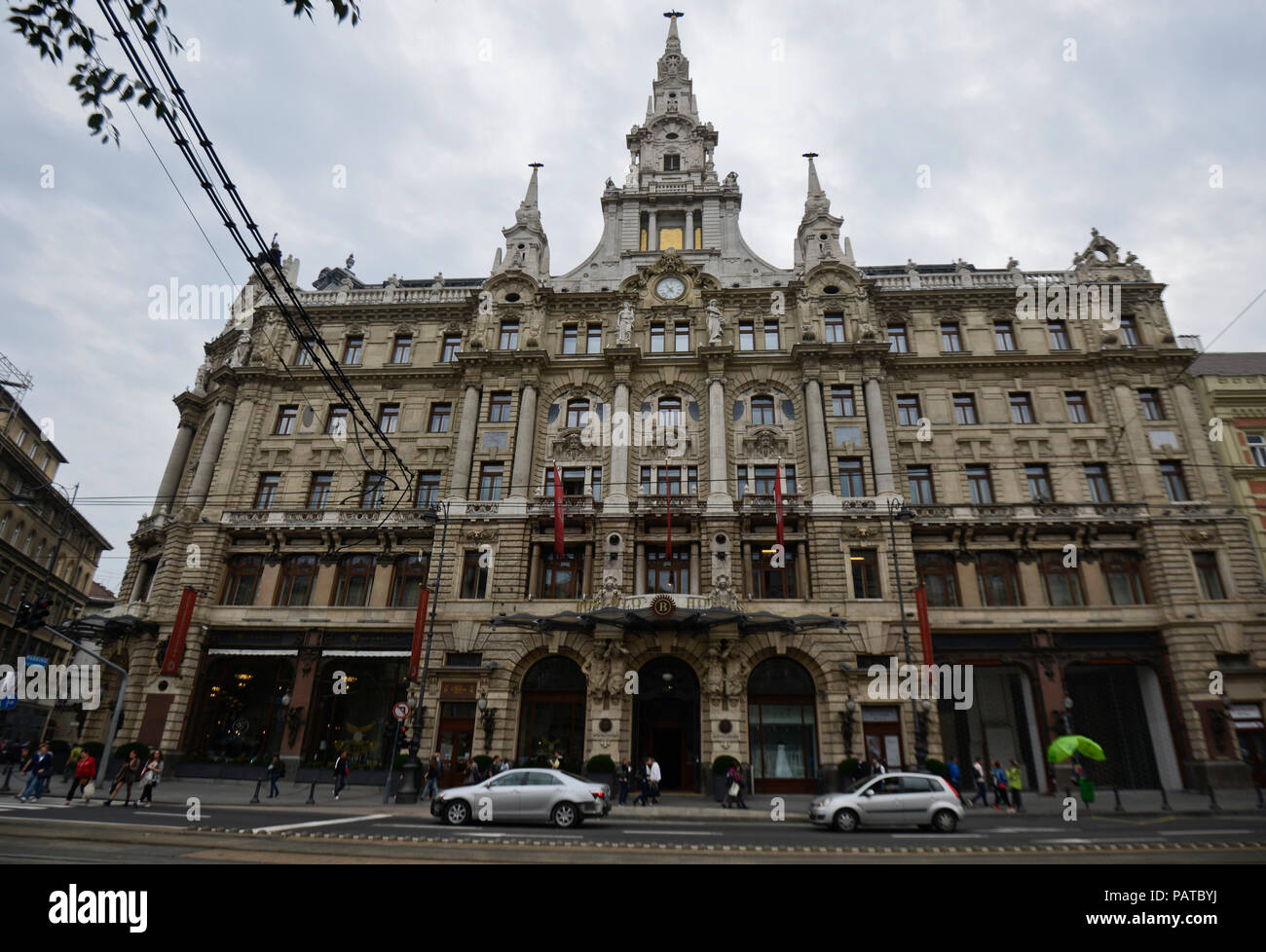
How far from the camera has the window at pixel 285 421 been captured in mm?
39125

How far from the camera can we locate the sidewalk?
22.6 metres

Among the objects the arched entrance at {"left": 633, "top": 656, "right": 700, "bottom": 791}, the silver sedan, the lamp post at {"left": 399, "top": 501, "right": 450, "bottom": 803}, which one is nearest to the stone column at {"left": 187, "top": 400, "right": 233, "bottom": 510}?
the lamp post at {"left": 399, "top": 501, "right": 450, "bottom": 803}

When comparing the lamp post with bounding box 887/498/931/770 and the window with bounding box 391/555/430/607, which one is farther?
the window with bounding box 391/555/430/607

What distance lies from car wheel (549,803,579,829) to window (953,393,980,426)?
29.6m

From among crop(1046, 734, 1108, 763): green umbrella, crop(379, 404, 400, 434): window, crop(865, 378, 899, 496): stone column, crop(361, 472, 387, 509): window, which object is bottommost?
crop(1046, 734, 1108, 763): green umbrella

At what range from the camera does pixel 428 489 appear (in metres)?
37.0

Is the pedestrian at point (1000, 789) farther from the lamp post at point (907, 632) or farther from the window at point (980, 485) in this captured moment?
the window at point (980, 485)

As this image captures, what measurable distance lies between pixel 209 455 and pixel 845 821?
37910 millimetres

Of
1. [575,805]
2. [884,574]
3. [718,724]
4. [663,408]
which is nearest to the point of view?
[575,805]

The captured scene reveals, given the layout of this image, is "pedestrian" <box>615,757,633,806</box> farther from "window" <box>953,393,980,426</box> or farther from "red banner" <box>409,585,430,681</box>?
"window" <box>953,393,980,426</box>
